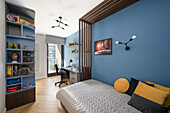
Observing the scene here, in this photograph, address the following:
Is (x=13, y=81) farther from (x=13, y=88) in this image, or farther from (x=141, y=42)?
(x=141, y=42)

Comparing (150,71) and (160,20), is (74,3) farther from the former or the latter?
(150,71)

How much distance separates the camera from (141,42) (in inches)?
61.7

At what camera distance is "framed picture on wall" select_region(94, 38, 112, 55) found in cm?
219

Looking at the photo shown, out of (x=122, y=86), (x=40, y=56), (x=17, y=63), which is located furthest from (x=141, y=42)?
(x=40, y=56)

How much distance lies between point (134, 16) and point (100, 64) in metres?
1.66

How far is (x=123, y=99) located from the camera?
1419mm

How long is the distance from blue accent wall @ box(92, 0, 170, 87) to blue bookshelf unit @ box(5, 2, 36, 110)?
8.18ft

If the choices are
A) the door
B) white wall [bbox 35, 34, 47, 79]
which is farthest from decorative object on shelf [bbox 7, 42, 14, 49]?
the door

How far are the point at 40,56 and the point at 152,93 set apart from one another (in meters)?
5.04

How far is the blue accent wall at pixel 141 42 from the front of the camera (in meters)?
1.30

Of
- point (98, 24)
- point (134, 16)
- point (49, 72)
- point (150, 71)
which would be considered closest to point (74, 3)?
point (98, 24)

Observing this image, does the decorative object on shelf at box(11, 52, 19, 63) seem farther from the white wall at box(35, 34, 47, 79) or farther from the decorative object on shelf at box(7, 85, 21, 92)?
the white wall at box(35, 34, 47, 79)

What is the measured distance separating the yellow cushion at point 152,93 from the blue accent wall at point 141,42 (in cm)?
33

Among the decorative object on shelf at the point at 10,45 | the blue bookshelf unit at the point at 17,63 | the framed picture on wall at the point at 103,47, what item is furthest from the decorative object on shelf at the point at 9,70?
the framed picture on wall at the point at 103,47
